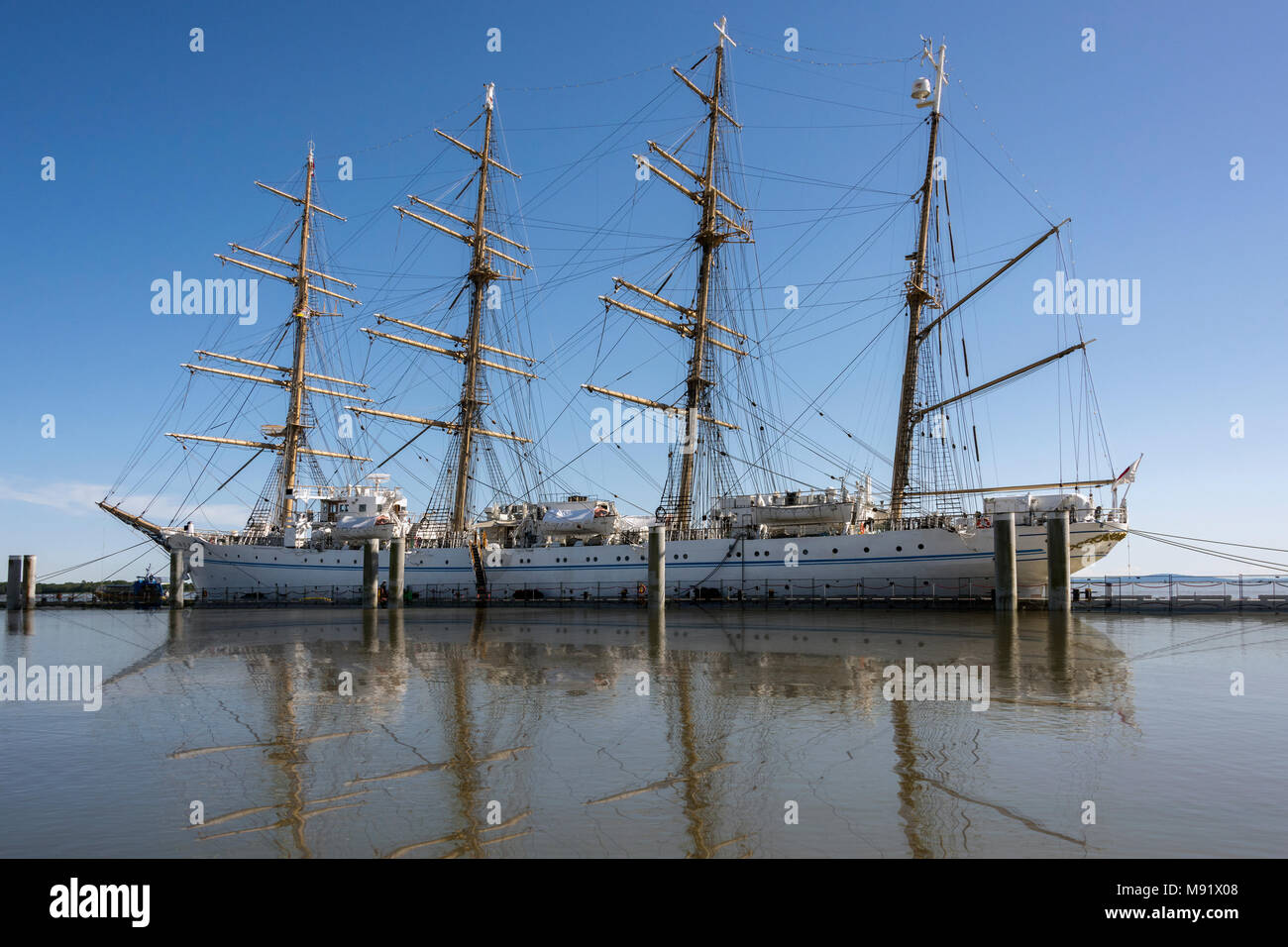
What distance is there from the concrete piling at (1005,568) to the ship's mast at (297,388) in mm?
46881

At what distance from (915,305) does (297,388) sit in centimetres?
4376

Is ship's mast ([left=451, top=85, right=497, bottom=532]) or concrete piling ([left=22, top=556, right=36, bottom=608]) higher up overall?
ship's mast ([left=451, top=85, right=497, bottom=532])

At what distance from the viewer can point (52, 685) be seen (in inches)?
600

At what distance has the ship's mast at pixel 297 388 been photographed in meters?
58.2

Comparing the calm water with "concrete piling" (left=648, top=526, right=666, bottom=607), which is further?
"concrete piling" (left=648, top=526, right=666, bottom=607)

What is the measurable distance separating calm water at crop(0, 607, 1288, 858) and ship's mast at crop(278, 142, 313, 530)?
1606 inches

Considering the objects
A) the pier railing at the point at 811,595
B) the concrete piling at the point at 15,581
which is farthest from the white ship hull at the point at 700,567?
the concrete piling at the point at 15,581

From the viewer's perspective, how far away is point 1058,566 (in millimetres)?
29594

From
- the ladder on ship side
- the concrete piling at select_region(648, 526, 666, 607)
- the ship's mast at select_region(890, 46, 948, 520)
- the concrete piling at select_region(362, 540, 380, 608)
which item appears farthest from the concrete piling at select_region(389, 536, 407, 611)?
the ship's mast at select_region(890, 46, 948, 520)

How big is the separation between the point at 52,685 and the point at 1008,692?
690 inches

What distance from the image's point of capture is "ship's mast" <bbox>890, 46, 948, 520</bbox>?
42.5 metres

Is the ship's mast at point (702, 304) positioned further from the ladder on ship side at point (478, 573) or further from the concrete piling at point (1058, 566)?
the concrete piling at point (1058, 566)

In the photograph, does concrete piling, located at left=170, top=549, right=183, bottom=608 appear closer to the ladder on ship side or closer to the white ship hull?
the white ship hull

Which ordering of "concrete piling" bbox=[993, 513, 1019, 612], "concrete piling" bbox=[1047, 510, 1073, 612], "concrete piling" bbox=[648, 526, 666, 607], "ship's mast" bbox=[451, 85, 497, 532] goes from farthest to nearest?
"ship's mast" bbox=[451, 85, 497, 532], "concrete piling" bbox=[648, 526, 666, 607], "concrete piling" bbox=[993, 513, 1019, 612], "concrete piling" bbox=[1047, 510, 1073, 612]
